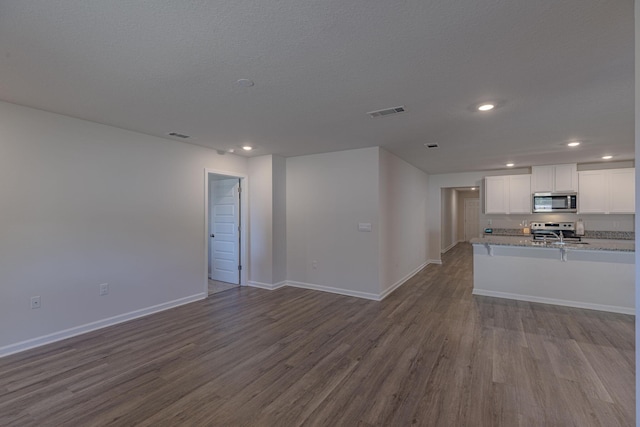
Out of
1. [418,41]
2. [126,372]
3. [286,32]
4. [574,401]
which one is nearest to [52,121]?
[126,372]

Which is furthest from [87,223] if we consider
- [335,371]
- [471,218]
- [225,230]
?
[471,218]

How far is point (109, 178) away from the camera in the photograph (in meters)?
3.66

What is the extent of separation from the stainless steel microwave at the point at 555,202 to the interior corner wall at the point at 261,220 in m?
5.76

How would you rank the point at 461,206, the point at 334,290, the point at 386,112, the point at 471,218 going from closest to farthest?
the point at 386,112 → the point at 334,290 → the point at 471,218 → the point at 461,206

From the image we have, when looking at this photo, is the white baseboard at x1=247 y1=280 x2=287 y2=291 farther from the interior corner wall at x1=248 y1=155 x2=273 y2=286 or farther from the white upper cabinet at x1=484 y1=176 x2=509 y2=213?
the white upper cabinet at x1=484 y1=176 x2=509 y2=213

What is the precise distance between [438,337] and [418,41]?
2.99 meters

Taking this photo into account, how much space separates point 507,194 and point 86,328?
8051 mm

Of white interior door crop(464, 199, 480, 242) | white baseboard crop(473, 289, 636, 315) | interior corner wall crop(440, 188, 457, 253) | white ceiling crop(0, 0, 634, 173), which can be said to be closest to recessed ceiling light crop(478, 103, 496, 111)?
white ceiling crop(0, 0, 634, 173)

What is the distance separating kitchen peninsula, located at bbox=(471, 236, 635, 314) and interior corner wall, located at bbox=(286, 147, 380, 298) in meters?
1.94

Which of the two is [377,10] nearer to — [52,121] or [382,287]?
[52,121]

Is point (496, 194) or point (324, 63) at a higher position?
point (324, 63)

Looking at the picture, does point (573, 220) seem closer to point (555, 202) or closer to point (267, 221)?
point (555, 202)

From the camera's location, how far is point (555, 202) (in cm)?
617

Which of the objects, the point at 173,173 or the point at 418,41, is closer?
the point at 418,41
